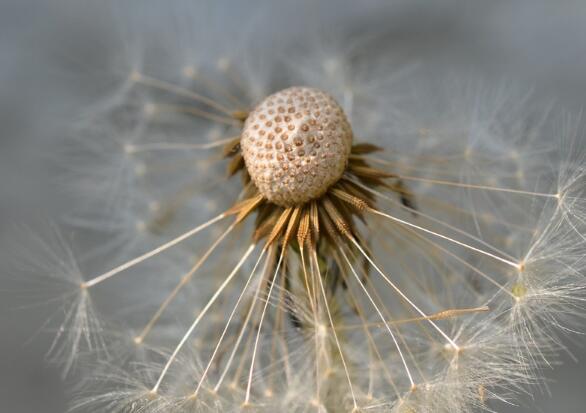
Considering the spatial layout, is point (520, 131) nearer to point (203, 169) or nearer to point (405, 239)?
point (405, 239)

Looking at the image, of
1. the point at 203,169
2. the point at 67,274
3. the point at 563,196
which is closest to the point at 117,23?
the point at 203,169

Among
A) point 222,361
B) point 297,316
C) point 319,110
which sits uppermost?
point 319,110

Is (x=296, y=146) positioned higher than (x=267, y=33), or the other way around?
(x=267, y=33)

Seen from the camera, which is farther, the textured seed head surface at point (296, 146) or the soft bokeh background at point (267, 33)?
the soft bokeh background at point (267, 33)

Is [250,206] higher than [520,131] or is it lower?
lower

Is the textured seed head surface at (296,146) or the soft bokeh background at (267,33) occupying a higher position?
the soft bokeh background at (267,33)

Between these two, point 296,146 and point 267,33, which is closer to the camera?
point 296,146
